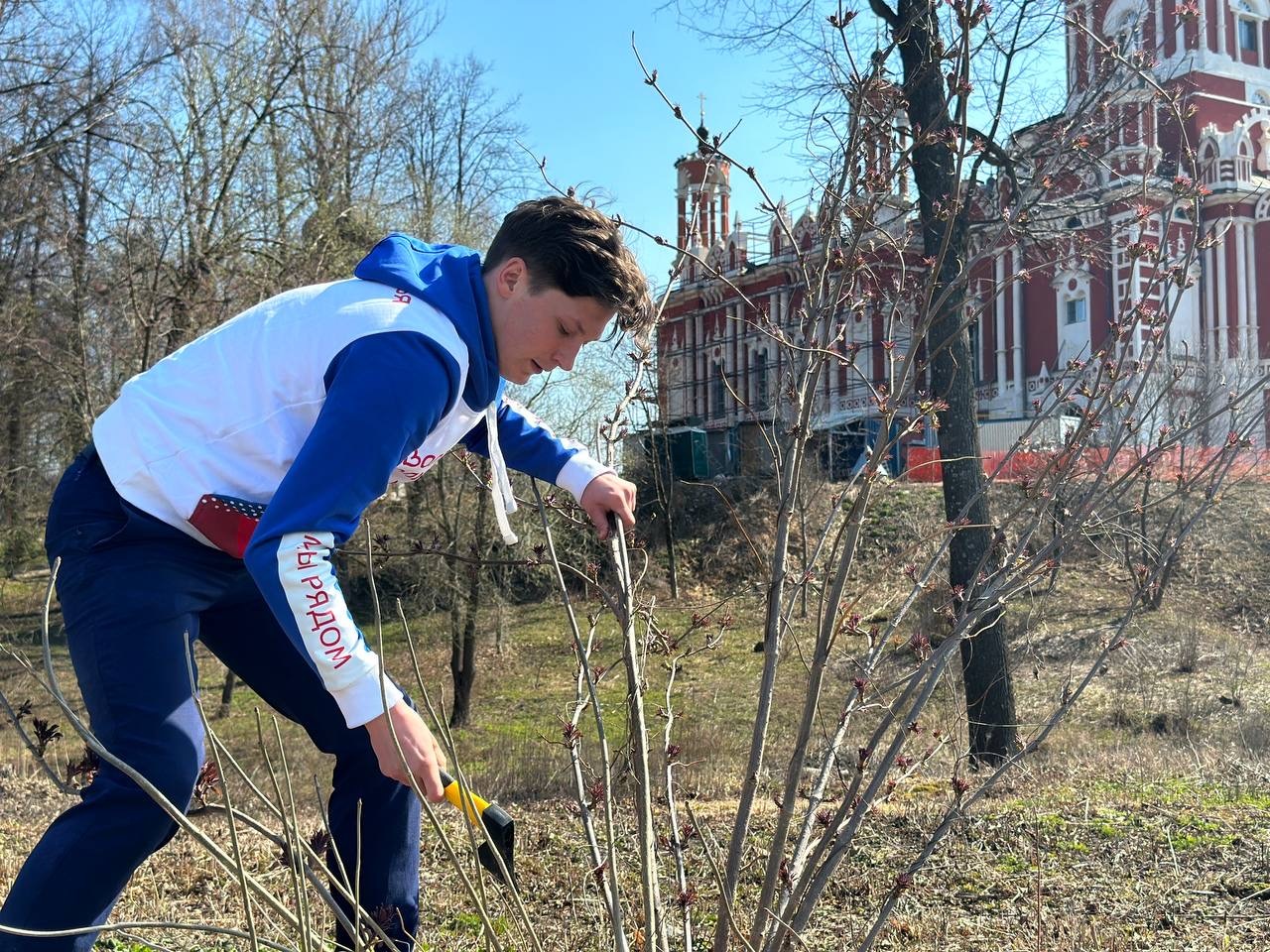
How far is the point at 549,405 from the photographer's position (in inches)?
649

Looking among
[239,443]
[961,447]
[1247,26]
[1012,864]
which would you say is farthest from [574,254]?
[1247,26]

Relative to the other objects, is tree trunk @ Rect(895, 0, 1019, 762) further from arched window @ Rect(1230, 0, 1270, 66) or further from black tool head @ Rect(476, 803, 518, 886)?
arched window @ Rect(1230, 0, 1270, 66)

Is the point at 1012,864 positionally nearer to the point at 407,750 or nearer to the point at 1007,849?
the point at 1007,849

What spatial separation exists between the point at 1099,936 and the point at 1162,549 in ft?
3.15

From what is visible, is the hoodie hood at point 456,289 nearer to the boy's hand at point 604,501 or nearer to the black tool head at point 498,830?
the boy's hand at point 604,501

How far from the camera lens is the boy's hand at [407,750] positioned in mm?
1630

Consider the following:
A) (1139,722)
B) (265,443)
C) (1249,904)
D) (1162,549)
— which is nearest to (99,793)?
(265,443)

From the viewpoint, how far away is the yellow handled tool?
1.76 meters

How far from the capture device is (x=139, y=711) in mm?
1896

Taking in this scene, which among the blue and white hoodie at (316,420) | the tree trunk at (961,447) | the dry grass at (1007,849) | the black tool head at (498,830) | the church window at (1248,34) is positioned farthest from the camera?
the church window at (1248,34)

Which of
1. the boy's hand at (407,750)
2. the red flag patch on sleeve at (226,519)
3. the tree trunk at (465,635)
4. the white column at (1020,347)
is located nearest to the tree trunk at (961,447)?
the red flag patch on sleeve at (226,519)

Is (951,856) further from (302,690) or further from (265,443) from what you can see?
(265,443)

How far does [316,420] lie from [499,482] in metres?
0.54

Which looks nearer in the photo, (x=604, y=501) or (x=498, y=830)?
(x=498, y=830)
